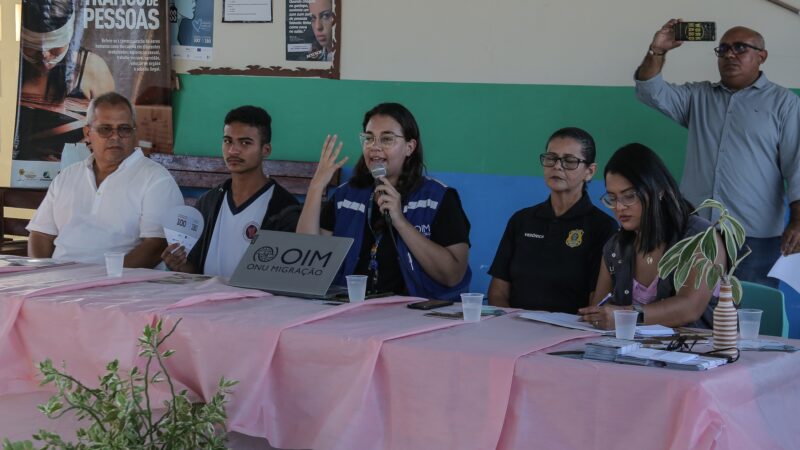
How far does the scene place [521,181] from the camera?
4.49m

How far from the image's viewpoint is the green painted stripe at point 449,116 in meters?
4.23

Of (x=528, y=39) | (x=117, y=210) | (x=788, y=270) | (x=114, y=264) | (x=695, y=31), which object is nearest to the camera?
(x=114, y=264)

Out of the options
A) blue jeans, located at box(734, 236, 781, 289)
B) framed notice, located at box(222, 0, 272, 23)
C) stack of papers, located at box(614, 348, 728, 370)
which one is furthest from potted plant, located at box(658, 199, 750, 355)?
framed notice, located at box(222, 0, 272, 23)

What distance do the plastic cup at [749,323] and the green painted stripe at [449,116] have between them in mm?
1955

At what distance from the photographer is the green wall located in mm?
4234

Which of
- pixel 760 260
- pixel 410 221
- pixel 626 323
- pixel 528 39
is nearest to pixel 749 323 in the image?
pixel 626 323

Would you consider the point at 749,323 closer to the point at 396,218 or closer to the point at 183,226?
the point at 396,218

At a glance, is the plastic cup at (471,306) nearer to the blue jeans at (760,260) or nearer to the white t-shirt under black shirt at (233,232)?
the white t-shirt under black shirt at (233,232)

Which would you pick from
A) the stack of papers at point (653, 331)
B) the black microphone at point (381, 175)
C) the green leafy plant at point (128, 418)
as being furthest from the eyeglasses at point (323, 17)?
the green leafy plant at point (128, 418)

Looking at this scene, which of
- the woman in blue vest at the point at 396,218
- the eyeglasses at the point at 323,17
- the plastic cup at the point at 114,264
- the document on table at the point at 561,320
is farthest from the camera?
the eyeglasses at the point at 323,17

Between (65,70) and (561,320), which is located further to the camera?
(65,70)

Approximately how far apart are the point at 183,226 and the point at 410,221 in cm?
80

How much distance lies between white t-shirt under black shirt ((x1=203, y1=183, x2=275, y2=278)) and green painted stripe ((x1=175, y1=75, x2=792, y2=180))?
116 cm

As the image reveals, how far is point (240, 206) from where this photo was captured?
3.79 meters
